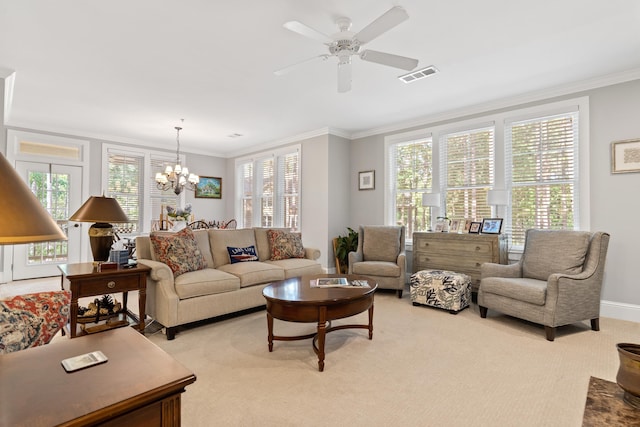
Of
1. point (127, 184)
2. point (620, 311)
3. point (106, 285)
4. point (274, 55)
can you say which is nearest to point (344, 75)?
point (274, 55)

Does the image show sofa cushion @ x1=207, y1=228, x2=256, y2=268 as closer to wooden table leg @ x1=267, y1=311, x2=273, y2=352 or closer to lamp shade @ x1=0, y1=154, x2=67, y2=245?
wooden table leg @ x1=267, y1=311, x2=273, y2=352

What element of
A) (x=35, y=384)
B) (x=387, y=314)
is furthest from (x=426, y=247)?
(x=35, y=384)

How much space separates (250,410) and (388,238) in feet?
11.4

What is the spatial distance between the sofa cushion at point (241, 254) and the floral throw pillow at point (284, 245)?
1.06ft

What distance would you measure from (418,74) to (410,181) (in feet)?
7.08

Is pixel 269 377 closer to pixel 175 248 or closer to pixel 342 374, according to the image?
pixel 342 374

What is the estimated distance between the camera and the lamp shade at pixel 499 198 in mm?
4074

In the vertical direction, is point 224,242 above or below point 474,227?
below

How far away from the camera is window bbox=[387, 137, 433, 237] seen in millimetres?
5242

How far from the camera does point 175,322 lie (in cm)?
300

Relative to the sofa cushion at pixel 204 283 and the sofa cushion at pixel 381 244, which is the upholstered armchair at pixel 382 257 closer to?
the sofa cushion at pixel 381 244

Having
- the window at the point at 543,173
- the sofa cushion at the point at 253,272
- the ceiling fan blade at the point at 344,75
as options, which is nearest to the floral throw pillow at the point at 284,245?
the sofa cushion at the point at 253,272

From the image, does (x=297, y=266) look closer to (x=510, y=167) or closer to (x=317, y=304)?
(x=317, y=304)

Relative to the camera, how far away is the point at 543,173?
4.09 metres
